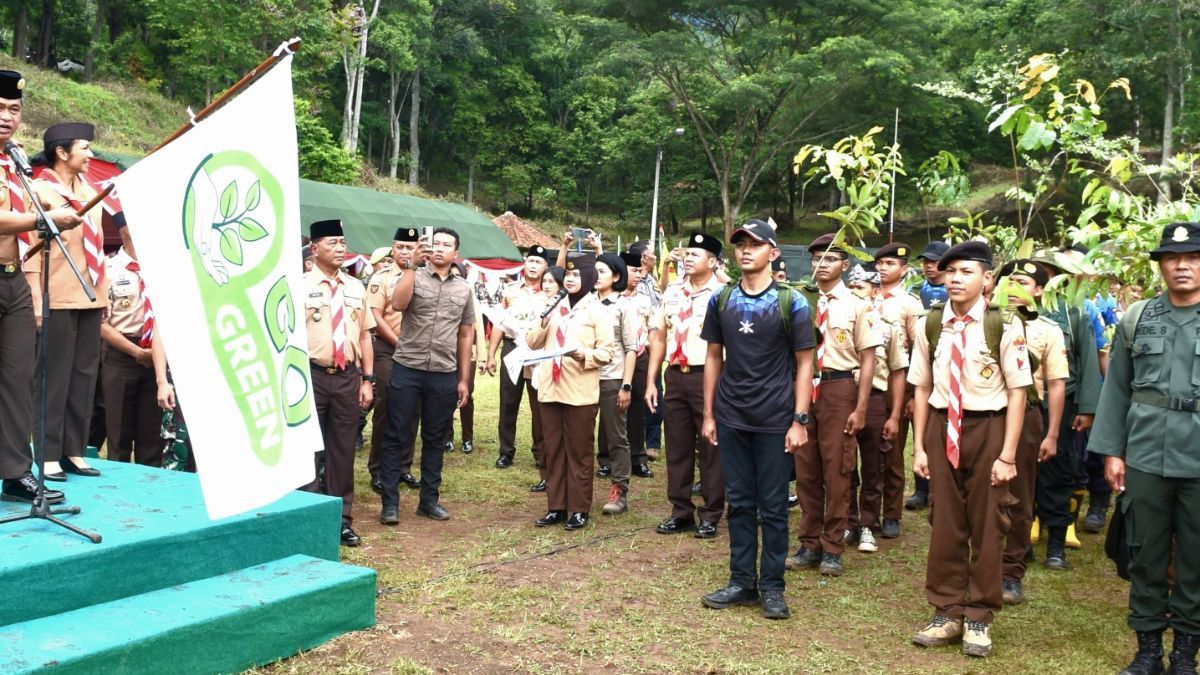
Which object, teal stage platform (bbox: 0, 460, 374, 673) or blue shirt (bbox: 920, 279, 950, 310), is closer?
teal stage platform (bbox: 0, 460, 374, 673)

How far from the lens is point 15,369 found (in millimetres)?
4609

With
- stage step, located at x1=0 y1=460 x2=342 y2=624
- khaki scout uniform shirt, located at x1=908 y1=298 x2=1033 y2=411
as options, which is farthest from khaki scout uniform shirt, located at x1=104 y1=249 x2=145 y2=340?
khaki scout uniform shirt, located at x1=908 y1=298 x2=1033 y2=411

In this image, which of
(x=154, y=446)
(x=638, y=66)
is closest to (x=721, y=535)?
(x=154, y=446)

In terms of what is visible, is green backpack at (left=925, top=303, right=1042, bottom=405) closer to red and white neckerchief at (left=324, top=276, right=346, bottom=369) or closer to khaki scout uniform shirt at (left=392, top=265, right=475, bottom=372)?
khaki scout uniform shirt at (left=392, top=265, right=475, bottom=372)

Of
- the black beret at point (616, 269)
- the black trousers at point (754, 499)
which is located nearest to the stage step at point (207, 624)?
the black trousers at point (754, 499)

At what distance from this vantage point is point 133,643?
3.77 m

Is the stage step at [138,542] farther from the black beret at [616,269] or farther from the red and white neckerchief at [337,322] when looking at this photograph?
the black beret at [616,269]

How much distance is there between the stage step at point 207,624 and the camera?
365 centimetres

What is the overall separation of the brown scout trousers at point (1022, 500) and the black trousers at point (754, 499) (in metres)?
1.48

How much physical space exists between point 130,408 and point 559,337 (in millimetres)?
3132

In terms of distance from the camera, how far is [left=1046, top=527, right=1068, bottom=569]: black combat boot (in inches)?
267

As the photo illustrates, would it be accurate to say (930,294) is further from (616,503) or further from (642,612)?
(642,612)

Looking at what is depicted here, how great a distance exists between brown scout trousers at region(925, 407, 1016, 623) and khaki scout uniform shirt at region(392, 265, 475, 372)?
3.46m

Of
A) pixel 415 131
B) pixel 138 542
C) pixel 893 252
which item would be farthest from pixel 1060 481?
pixel 415 131
